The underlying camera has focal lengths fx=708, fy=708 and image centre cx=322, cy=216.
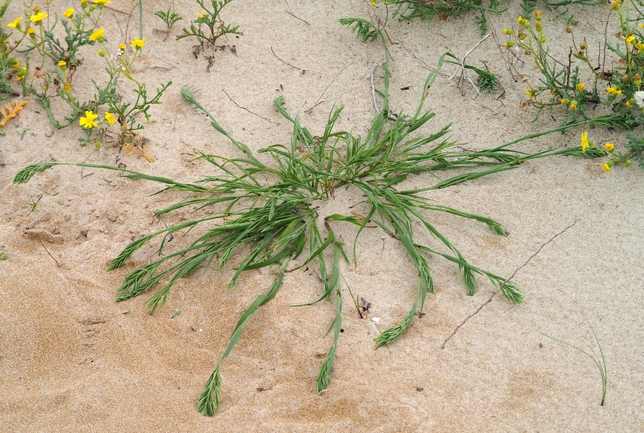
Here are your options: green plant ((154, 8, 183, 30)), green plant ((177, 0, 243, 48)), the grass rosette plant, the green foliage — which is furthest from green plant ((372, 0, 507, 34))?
green plant ((154, 8, 183, 30))

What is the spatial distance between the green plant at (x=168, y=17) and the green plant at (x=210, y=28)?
0.27 feet

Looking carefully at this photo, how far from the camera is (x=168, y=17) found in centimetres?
393

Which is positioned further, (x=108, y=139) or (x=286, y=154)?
(x=108, y=139)

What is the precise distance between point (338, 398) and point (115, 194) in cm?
150

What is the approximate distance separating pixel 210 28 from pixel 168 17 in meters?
0.25

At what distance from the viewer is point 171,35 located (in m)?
4.02

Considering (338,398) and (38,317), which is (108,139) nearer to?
(38,317)

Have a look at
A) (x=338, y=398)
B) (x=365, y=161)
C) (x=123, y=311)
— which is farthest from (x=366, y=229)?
(x=123, y=311)

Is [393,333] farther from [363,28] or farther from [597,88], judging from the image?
[363,28]

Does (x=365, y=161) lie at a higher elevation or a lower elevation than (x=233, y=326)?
higher

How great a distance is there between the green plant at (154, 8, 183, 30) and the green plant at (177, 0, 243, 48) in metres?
0.08

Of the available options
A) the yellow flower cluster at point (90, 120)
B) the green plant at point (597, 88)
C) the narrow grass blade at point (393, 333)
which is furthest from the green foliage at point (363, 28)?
the narrow grass blade at point (393, 333)

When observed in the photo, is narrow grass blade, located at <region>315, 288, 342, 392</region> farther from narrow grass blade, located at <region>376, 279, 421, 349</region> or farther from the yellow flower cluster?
the yellow flower cluster

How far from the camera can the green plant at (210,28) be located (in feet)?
12.4
